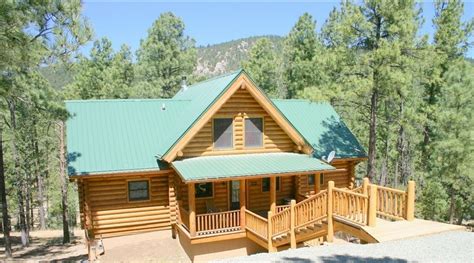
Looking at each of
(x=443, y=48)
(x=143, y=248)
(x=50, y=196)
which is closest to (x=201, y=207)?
(x=143, y=248)

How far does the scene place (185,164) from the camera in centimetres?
1539

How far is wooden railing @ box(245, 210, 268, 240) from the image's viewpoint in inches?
586

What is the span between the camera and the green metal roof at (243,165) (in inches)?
574

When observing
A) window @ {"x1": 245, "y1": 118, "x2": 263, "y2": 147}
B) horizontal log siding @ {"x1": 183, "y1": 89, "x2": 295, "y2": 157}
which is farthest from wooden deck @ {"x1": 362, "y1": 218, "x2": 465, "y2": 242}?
window @ {"x1": 245, "y1": 118, "x2": 263, "y2": 147}

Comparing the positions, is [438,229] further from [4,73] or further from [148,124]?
[4,73]

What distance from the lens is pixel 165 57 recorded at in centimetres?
3322

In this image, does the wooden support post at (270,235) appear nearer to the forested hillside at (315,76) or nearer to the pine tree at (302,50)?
the forested hillside at (315,76)

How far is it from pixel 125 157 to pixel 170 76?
1866cm

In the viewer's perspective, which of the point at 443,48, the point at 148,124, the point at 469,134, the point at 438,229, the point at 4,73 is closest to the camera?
the point at 438,229

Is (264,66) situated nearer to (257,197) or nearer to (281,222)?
(257,197)

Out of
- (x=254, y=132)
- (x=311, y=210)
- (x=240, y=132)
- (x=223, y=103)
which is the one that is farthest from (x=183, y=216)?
(x=311, y=210)

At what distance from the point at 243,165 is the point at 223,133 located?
6.37 feet

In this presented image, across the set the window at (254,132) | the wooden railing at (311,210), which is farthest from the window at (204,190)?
the wooden railing at (311,210)

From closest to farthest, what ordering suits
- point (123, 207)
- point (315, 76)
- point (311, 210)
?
point (311, 210), point (123, 207), point (315, 76)
